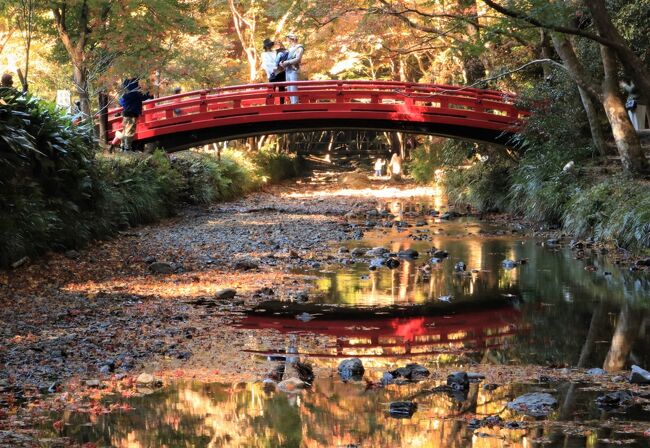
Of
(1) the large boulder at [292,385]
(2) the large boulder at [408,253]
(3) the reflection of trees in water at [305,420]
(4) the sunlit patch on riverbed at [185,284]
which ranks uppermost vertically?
(2) the large boulder at [408,253]

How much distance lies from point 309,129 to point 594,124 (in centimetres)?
722

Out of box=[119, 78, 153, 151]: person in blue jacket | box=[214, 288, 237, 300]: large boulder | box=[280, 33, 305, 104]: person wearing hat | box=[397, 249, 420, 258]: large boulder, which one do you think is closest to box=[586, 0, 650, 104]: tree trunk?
box=[397, 249, 420, 258]: large boulder

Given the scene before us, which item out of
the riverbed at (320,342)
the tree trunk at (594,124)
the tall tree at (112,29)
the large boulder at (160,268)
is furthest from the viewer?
the tall tree at (112,29)

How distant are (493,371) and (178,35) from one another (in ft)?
52.6

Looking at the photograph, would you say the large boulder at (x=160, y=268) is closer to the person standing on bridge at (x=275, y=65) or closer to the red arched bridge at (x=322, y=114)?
the red arched bridge at (x=322, y=114)

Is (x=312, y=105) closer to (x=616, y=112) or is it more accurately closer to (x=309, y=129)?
(x=309, y=129)

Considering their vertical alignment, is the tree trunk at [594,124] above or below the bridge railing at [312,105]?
below

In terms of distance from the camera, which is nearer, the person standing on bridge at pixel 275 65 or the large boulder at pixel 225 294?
the large boulder at pixel 225 294

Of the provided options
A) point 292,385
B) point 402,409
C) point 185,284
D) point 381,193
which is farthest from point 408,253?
point 381,193

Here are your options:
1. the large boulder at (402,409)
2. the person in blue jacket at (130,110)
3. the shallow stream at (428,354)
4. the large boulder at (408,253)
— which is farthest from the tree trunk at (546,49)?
the large boulder at (402,409)

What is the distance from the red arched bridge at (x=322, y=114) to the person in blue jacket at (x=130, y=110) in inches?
22.5

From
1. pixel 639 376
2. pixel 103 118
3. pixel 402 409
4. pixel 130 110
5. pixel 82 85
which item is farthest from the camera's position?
pixel 130 110

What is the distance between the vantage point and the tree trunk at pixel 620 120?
47.6ft

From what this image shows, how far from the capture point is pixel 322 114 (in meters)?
20.8
